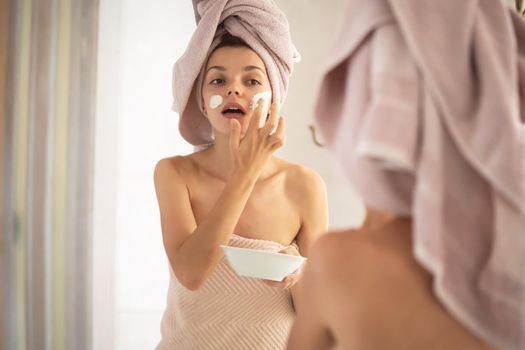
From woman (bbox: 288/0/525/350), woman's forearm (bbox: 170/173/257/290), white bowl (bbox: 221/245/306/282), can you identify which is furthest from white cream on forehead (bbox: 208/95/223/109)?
woman (bbox: 288/0/525/350)

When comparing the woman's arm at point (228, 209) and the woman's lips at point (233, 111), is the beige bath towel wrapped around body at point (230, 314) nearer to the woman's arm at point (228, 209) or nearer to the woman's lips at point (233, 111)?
the woman's arm at point (228, 209)

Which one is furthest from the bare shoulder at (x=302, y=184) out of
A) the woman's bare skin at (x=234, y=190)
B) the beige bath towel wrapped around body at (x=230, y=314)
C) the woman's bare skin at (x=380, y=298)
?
the woman's bare skin at (x=380, y=298)

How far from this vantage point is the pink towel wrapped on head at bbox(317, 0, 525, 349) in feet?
1.50

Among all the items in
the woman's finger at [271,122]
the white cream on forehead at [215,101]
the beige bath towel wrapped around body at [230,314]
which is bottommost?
the beige bath towel wrapped around body at [230,314]

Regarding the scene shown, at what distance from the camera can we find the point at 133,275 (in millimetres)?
1627

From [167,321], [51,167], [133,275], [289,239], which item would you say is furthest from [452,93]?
[133,275]

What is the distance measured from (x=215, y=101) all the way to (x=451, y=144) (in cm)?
71

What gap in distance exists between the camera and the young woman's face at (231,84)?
1.11 metres

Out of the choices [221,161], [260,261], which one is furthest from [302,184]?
[260,261]

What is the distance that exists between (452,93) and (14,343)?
115 centimetres

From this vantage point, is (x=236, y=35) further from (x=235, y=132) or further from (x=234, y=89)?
(x=235, y=132)

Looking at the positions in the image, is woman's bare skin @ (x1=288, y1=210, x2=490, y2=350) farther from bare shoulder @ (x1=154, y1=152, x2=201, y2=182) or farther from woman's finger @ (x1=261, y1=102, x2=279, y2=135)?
bare shoulder @ (x1=154, y1=152, x2=201, y2=182)

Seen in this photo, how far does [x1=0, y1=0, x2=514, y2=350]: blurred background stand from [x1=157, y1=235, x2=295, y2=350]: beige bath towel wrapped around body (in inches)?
14.1

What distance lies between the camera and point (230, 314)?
1093mm
